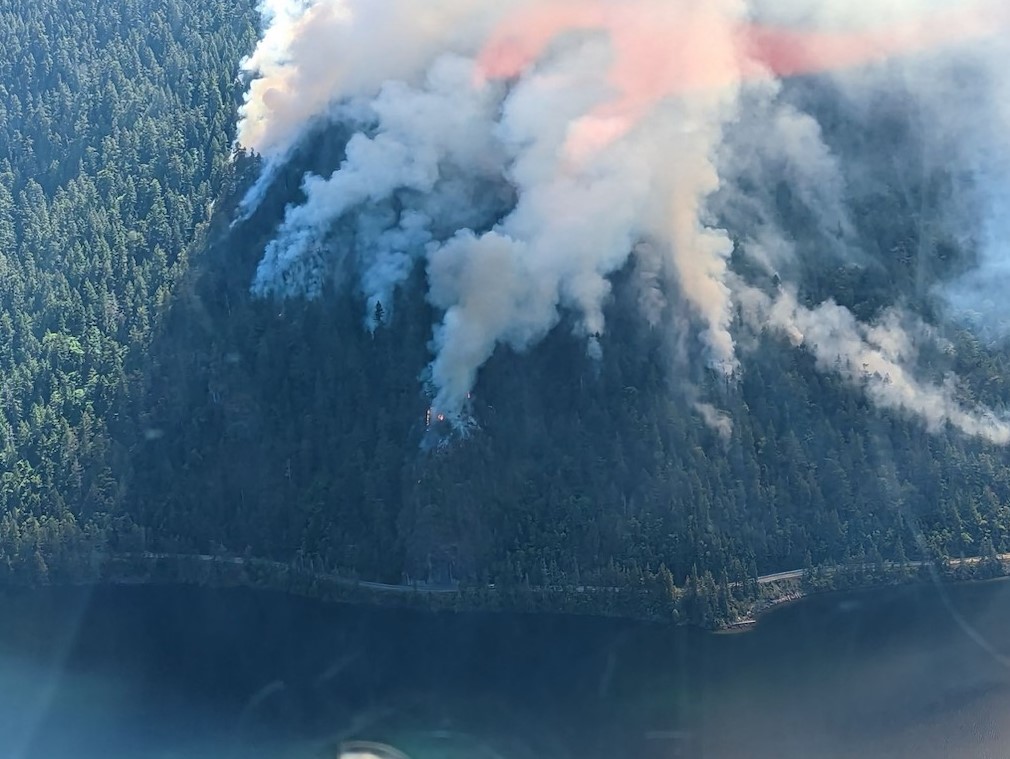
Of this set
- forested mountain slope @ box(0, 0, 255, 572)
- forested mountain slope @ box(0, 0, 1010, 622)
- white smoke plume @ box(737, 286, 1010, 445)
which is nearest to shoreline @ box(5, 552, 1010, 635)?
forested mountain slope @ box(0, 0, 1010, 622)

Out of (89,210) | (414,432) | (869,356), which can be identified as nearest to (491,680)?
(414,432)

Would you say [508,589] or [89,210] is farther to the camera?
[89,210]

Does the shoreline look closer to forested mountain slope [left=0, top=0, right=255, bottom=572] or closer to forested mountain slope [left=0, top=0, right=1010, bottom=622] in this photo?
forested mountain slope [left=0, top=0, right=1010, bottom=622]

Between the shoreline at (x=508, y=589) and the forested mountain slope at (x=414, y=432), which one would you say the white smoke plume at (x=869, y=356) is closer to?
the forested mountain slope at (x=414, y=432)

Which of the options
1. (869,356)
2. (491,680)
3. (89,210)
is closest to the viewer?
(491,680)

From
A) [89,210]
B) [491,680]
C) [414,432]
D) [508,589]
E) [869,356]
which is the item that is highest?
[89,210]

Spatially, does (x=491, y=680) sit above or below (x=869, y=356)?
below

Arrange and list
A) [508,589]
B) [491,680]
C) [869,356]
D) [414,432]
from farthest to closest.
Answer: [869,356]
[414,432]
[508,589]
[491,680]

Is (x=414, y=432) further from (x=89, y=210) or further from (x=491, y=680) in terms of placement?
(x=89, y=210)
